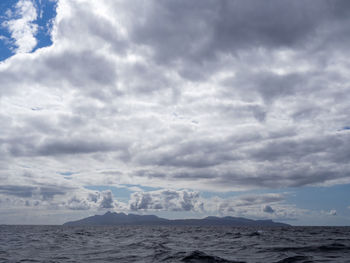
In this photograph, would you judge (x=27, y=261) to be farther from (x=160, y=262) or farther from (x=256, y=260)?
(x=256, y=260)

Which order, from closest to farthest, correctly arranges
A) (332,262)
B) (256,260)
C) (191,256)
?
(332,262)
(256,260)
(191,256)

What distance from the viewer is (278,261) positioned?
21.0 m

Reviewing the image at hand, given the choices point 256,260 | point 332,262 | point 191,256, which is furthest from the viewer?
point 191,256

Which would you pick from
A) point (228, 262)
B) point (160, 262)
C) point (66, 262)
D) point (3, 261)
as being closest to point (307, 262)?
point (228, 262)

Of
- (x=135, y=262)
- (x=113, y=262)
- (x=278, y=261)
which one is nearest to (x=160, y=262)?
(x=135, y=262)

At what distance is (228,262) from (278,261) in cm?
392

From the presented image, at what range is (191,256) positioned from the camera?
2341cm

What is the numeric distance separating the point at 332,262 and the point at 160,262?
1283cm

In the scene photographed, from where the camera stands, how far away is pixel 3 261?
22.4 meters

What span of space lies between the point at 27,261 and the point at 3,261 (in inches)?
73.0

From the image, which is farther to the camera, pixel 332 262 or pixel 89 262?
pixel 89 262

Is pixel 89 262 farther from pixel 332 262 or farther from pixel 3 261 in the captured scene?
pixel 332 262

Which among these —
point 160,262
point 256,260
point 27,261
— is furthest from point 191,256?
point 27,261

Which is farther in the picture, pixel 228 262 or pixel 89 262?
pixel 89 262
